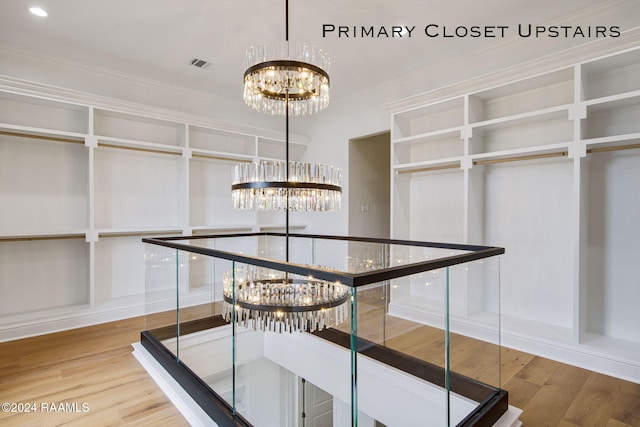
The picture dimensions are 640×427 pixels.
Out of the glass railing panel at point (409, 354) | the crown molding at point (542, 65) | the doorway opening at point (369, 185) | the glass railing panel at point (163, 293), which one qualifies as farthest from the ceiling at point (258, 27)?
the glass railing panel at point (409, 354)

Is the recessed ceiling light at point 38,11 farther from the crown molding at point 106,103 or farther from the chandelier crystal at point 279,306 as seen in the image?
the chandelier crystal at point 279,306

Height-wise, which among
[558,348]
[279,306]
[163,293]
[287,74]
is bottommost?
[558,348]

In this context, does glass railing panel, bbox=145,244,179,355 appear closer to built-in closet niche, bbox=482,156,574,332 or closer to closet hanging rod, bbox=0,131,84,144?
closet hanging rod, bbox=0,131,84,144

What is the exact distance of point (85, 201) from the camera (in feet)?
11.6

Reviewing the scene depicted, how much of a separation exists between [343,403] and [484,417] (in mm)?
701

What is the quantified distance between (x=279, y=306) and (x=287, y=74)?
1209 mm

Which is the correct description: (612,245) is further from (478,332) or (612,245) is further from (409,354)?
(409,354)

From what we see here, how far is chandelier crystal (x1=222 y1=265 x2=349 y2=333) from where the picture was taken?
1.69 metres

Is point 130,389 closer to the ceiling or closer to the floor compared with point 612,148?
closer to the floor

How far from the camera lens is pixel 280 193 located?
1.81 metres

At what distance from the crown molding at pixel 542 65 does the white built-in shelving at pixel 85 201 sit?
2.55m

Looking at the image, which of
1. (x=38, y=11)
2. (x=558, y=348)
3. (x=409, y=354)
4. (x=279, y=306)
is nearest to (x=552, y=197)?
(x=558, y=348)

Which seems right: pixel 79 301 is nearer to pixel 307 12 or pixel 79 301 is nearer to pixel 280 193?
pixel 280 193

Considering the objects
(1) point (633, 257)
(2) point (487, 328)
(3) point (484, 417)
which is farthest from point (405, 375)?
(1) point (633, 257)
